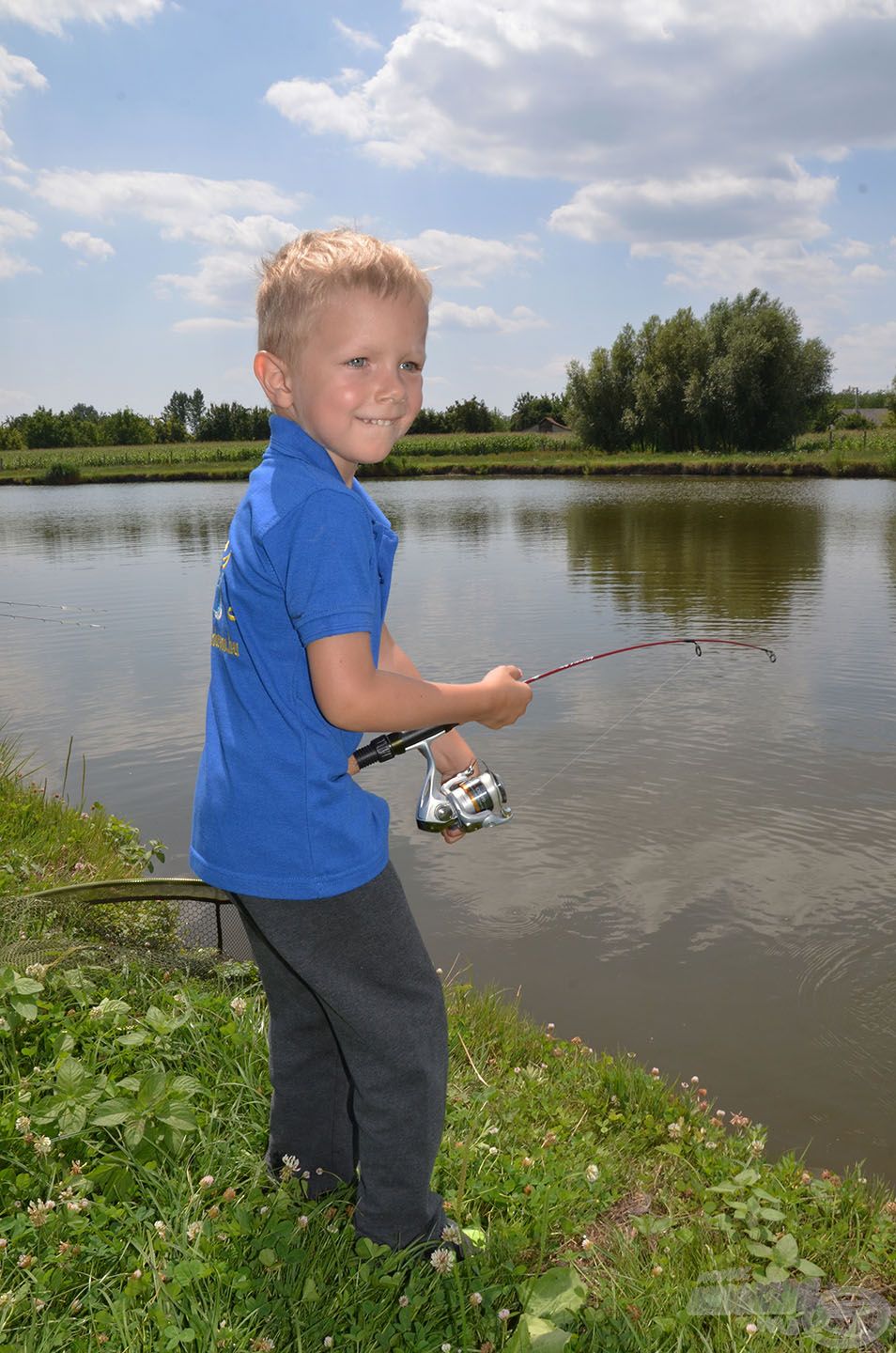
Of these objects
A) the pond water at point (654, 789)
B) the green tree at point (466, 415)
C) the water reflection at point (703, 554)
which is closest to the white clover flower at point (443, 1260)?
the pond water at point (654, 789)

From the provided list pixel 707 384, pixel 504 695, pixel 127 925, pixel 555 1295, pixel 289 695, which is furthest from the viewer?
pixel 707 384

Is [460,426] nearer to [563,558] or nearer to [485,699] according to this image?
[563,558]

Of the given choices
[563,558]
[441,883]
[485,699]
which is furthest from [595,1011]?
[563,558]

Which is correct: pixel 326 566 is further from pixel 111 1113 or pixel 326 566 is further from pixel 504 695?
pixel 111 1113

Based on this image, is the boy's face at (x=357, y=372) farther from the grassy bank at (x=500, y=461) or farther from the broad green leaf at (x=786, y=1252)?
the grassy bank at (x=500, y=461)

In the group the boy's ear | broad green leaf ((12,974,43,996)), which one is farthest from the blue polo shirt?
broad green leaf ((12,974,43,996))

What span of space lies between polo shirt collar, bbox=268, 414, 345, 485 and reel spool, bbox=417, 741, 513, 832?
0.65 m

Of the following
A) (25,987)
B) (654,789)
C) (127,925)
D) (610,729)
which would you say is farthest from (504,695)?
(610,729)

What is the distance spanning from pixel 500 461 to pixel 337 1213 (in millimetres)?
58536

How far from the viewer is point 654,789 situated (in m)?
6.67

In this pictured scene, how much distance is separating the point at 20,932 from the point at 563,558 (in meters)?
15.9

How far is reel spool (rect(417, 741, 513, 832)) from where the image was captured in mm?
2307

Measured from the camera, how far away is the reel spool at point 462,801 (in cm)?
231

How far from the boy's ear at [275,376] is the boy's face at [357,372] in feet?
0.05
